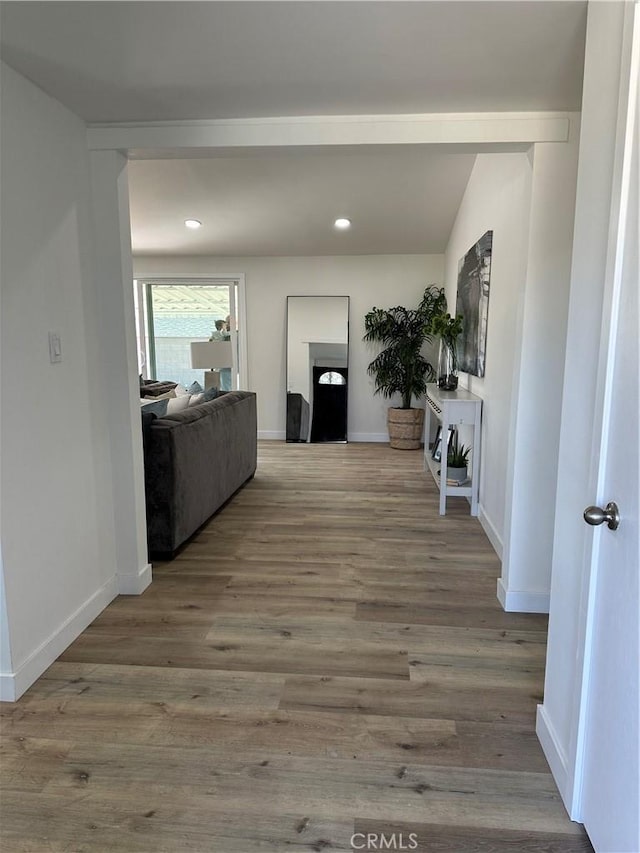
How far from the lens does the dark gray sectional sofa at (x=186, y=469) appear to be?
120 inches

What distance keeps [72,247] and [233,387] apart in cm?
443

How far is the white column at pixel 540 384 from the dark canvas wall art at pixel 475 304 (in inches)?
54.7

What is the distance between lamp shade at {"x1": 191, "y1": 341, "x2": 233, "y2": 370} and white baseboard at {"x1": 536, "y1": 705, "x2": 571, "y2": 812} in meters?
4.01

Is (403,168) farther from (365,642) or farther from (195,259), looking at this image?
(365,642)

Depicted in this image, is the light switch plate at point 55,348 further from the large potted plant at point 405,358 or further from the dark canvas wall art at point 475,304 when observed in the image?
the large potted plant at point 405,358

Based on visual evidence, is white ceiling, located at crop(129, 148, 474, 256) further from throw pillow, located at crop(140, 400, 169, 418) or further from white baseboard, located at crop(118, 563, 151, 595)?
white baseboard, located at crop(118, 563, 151, 595)

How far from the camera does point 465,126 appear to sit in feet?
7.20

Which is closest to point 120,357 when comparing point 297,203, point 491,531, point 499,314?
point 499,314

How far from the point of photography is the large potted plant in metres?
6.09

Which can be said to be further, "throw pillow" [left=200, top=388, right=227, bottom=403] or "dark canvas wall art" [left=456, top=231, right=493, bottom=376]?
"throw pillow" [left=200, top=388, right=227, bottom=403]

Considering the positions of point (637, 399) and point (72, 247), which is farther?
point (72, 247)

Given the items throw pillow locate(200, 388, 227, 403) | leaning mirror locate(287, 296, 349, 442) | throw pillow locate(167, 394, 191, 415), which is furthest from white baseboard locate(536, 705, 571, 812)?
leaning mirror locate(287, 296, 349, 442)

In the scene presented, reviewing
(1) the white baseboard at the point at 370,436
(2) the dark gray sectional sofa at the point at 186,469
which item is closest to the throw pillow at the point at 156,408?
(2) the dark gray sectional sofa at the point at 186,469

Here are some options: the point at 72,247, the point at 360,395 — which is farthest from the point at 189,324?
the point at 72,247
